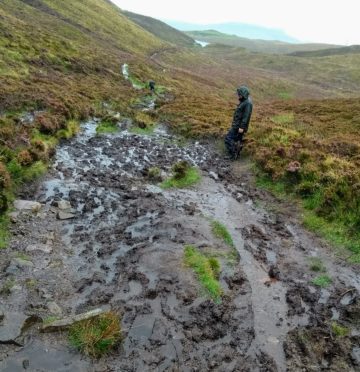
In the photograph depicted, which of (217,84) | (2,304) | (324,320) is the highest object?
(324,320)

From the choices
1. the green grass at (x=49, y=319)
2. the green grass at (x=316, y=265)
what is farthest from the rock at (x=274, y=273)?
the green grass at (x=49, y=319)

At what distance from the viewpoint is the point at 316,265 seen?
Answer: 11891 millimetres

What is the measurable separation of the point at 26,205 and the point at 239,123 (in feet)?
37.6

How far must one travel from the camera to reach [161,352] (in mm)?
8297

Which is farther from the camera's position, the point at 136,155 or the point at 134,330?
the point at 136,155

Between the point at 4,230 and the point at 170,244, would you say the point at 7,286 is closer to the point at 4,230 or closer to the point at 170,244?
the point at 4,230

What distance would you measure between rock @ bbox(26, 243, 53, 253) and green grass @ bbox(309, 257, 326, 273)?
723 centimetres

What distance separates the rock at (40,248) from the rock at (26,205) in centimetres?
217

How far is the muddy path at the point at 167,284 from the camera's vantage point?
8.30 m

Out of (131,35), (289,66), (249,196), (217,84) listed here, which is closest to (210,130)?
(249,196)

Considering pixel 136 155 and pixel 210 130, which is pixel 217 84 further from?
pixel 136 155

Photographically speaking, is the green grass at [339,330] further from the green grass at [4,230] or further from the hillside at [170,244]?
the green grass at [4,230]

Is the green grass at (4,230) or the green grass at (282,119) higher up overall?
the green grass at (282,119)

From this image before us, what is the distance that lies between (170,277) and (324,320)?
3.71 m
